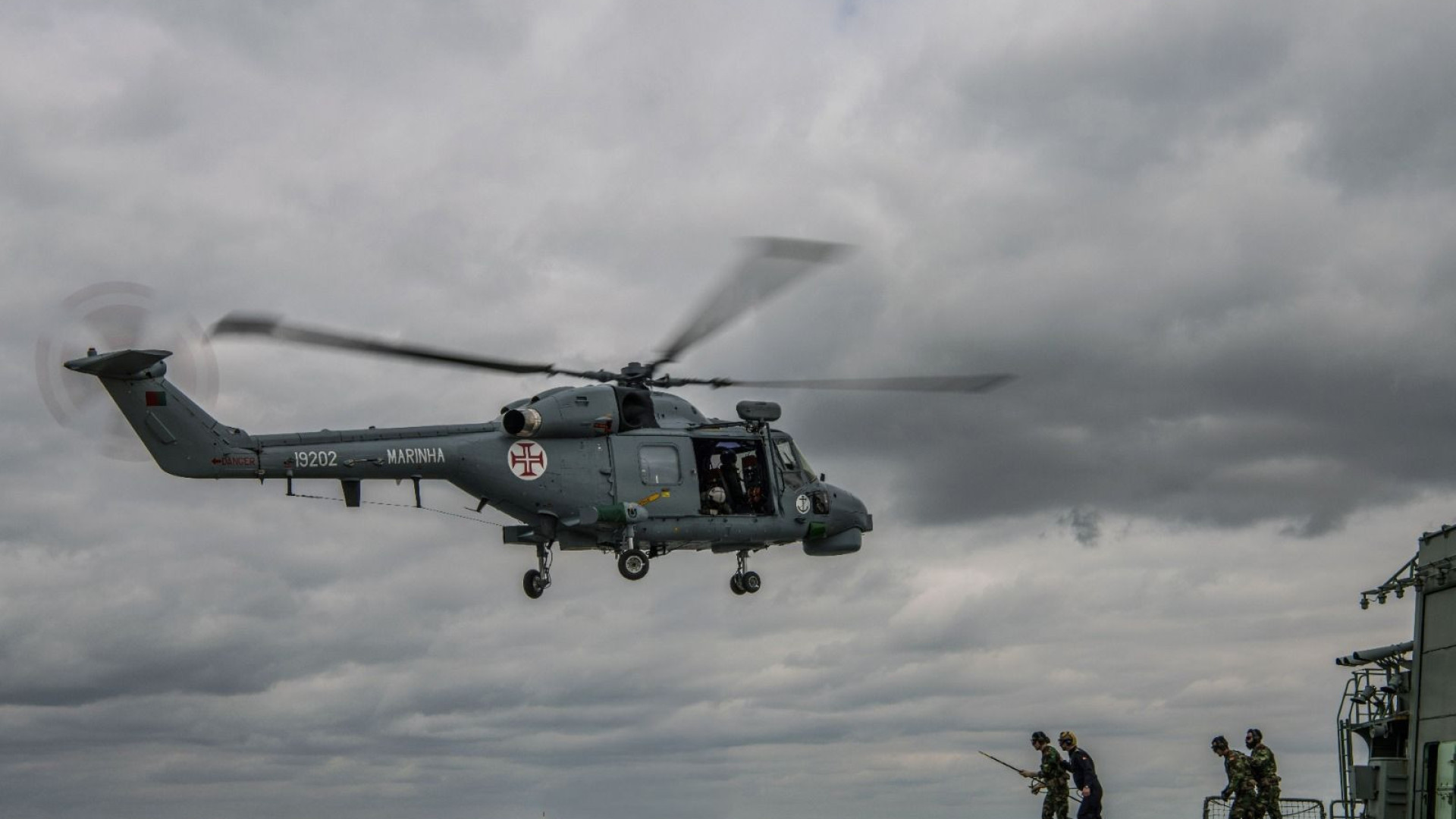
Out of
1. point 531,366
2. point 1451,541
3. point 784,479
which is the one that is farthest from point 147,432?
point 1451,541

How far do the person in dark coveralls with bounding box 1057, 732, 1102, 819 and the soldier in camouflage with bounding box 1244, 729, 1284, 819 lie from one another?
1.99 meters

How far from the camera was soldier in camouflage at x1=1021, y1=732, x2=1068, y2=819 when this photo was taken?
20266mm

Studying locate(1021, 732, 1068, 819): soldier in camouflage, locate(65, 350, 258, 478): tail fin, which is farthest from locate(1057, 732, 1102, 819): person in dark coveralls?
locate(65, 350, 258, 478): tail fin

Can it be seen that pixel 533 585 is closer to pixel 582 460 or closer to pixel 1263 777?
pixel 582 460

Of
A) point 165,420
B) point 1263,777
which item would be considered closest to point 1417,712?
point 1263,777

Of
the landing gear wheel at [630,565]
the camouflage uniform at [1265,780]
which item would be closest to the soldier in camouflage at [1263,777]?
the camouflage uniform at [1265,780]

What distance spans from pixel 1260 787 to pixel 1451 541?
3764mm

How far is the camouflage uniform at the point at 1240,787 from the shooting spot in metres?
20.0

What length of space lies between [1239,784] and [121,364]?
53.7ft

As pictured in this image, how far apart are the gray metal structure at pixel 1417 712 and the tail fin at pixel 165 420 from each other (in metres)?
16.2

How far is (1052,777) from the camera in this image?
2028 cm

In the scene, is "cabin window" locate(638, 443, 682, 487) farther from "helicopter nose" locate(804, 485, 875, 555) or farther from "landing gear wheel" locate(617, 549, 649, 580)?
"helicopter nose" locate(804, 485, 875, 555)

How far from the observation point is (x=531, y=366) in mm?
26734

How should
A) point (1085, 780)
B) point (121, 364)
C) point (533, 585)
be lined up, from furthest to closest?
point (533, 585) < point (121, 364) < point (1085, 780)
